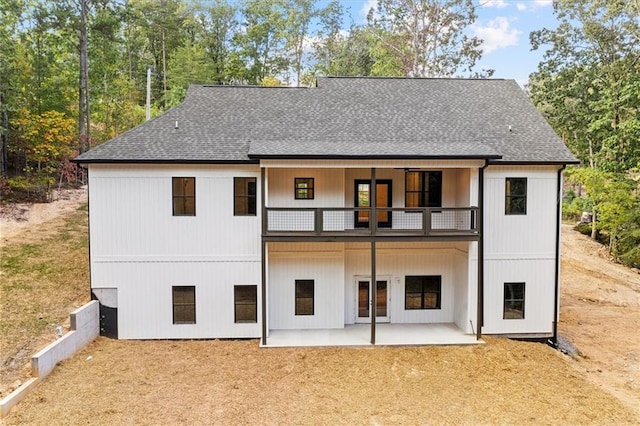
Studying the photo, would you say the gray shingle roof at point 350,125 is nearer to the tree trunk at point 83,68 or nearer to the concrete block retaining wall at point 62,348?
the concrete block retaining wall at point 62,348

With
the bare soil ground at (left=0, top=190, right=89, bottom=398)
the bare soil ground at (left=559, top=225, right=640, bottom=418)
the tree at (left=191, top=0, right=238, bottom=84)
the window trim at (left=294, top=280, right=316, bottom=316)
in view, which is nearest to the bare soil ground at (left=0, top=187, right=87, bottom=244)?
the bare soil ground at (left=0, top=190, right=89, bottom=398)

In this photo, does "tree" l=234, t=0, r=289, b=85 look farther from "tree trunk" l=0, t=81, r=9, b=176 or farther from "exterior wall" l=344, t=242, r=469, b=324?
"exterior wall" l=344, t=242, r=469, b=324

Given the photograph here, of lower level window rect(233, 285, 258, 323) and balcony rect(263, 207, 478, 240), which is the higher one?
balcony rect(263, 207, 478, 240)

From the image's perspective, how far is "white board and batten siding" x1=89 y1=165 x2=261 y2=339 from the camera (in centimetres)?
1222

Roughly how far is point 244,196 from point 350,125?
456 cm

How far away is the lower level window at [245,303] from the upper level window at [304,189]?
3.17m

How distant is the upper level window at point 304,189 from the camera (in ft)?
42.8

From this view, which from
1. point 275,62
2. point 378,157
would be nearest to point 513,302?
point 378,157

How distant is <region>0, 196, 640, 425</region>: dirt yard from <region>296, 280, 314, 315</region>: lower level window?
181 centimetres

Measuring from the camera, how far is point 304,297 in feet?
43.4

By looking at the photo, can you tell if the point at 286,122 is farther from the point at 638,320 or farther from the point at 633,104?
the point at 633,104

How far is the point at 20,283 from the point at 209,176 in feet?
26.8

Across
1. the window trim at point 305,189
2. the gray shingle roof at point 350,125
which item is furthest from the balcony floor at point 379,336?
the gray shingle roof at point 350,125

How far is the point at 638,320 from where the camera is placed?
15.4m
